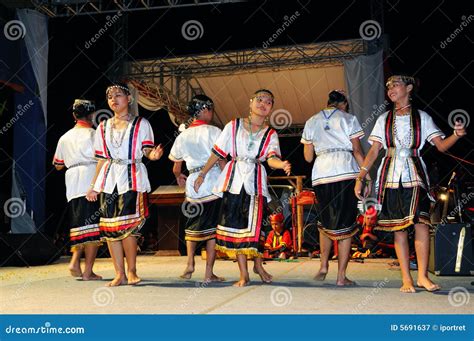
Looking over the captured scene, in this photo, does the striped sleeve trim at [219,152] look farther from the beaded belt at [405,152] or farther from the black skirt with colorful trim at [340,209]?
the beaded belt at [405,152]

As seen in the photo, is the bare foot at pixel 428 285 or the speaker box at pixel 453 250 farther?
the speaker box at pixel 453 250

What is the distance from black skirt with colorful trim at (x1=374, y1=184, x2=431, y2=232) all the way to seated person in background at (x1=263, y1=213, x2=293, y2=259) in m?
3.83

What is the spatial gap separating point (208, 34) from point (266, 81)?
1663mm

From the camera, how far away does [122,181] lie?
3.79m

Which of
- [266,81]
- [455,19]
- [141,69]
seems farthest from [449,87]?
[141,69]

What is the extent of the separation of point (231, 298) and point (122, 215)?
1138 millimetres

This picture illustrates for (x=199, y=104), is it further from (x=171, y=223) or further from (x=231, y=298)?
(x=171, y=223)

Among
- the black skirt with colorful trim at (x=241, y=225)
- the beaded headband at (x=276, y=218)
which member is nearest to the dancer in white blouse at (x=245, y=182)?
the black skirt with colorful trim at (x=241, y=225)

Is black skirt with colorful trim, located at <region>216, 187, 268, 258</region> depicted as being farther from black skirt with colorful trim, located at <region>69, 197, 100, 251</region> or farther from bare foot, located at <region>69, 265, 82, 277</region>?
bare foot, located at <region>69, 265, 82, 277</region>

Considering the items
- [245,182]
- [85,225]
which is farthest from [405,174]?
[85,225]

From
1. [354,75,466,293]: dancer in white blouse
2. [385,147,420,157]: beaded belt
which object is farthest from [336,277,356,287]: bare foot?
[385,147,420,157]: beaded belt

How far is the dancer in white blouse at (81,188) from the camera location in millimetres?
4305
